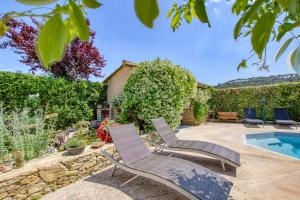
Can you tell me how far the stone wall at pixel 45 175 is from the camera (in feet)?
13.6

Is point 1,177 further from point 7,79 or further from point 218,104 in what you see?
point 218,104

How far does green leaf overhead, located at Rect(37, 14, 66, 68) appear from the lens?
0.41 m

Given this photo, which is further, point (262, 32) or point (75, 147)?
point (75, 147)

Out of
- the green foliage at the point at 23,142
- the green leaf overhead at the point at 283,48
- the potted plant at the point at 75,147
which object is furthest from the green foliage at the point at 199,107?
the green leaf overhead at the point at 283,48

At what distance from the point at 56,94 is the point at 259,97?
15.8 metres

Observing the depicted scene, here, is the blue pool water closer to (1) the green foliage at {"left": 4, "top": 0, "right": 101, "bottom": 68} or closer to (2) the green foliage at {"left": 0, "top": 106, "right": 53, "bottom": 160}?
(2) the green foliage at {"left": 0, "top": 106, "right": 53, "bottom": 160}

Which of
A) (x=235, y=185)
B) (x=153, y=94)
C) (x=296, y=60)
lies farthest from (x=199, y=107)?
(x=296, y=60)

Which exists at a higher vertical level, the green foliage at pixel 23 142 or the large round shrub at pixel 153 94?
the large round shrub at pixel 153 94

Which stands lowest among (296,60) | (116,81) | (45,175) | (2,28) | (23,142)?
(45,175)

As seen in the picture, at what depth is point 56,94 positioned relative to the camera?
12438mm

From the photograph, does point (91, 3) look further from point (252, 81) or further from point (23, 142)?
point (252, 81)

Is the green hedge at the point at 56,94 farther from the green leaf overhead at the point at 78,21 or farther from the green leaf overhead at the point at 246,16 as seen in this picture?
the green leaf overhead at the point at 246,16

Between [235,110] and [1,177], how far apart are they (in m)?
17.7

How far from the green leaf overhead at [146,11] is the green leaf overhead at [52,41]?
0.17 metres
